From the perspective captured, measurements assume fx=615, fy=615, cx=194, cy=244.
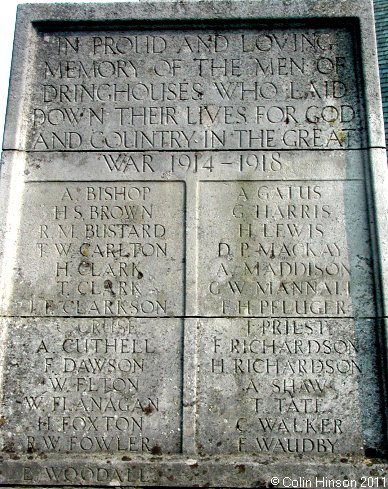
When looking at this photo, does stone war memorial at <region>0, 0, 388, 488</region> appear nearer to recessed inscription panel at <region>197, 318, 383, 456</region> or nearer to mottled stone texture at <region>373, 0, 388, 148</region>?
recessed inscription panel at <region>197, 318, 383, 456</region>

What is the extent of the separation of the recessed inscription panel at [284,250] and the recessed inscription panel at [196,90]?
1.33 feet

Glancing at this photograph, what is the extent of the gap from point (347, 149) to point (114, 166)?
1904mm

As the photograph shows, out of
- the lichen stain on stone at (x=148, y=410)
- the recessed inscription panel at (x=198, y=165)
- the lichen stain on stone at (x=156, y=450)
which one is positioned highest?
the recessed inscription panel at (x=198, y=165)

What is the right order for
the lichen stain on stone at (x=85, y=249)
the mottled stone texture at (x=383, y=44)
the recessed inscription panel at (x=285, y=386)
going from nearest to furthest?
1. the recessed inscription panel at (x=285, y=386)
2. the lichen stain on stone at (x=85, y=249)
3. the mottled stone texture at (x=383, y=44)

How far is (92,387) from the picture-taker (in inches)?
182

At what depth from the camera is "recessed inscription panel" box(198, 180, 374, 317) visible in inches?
186

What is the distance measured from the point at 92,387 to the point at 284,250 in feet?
5.94

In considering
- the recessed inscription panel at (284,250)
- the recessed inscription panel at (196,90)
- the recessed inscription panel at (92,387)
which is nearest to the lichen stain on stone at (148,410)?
the recessed inscription panel at (92,387)

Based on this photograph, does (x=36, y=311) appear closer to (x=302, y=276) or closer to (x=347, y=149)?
(x=302, y=276)

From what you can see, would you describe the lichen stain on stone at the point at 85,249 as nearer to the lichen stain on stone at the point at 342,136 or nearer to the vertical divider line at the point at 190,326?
the vertical divider line at the point at 190,326

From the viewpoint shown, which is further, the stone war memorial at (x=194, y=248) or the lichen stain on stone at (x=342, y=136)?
the lichen stain on stone at (x=342, y=136)

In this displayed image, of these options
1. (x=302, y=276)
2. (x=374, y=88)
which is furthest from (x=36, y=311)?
(x=374, y=88)

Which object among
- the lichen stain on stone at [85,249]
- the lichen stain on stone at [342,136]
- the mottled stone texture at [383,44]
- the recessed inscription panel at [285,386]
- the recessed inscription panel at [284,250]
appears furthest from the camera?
the mottled stone texture at [383,44]

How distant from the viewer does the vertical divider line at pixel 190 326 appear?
4500mm
